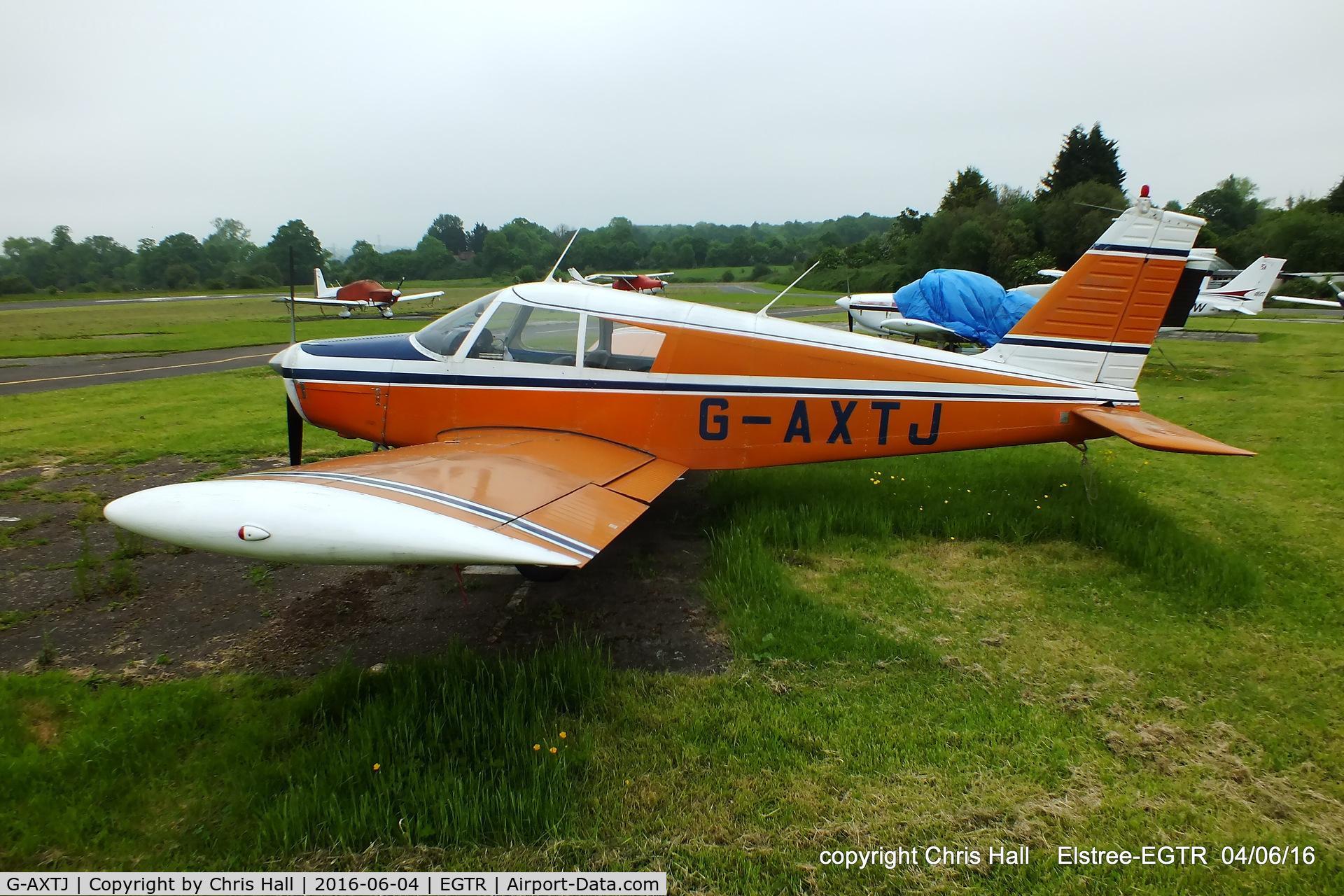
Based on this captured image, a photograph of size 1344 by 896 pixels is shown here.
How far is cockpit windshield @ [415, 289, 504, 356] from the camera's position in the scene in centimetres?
523

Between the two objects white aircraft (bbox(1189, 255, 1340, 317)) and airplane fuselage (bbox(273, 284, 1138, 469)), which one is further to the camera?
white aircraft (bbox(1189, 255, 1340, 317))

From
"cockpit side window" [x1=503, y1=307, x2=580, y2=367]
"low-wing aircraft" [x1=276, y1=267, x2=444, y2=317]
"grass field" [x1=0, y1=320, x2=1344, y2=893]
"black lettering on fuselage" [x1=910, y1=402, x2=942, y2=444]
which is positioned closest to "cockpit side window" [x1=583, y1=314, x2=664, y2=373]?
"cockpit side window" [x1=503, y1=307, x2=580, y2=367]

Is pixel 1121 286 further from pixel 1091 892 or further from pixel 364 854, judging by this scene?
pixel 364 854

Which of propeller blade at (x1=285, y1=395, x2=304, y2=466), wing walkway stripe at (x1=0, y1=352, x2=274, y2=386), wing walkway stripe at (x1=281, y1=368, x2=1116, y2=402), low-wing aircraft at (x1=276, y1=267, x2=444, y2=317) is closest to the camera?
wing walkway stripe at (x1=281, y1=368, x2=1116, y2=402)

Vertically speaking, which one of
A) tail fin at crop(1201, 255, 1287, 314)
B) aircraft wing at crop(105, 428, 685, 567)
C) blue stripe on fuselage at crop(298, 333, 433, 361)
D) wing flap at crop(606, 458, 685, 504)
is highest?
tail fin at crop(1201, 255, 1287, 314)

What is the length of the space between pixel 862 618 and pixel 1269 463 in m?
6.21

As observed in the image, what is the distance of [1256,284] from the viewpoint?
2089 centimetres

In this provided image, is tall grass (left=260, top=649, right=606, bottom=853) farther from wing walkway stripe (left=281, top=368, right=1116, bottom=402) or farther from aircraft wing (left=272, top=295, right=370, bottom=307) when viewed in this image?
aircraft wing (left=272, top=295, right=370, bottom=307)

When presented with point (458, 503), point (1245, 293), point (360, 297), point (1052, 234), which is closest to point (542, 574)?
point (458, 503)

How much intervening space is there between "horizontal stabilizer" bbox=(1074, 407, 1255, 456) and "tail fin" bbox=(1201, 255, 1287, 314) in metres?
20.9

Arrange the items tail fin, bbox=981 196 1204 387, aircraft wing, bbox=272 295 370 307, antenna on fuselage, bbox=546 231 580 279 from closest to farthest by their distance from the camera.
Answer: tail fin, bbox=981 196 1204 387 → antenna on fuselage, bbox=546 231 580 279 → aircraft wing, bbox=272 295 370 307

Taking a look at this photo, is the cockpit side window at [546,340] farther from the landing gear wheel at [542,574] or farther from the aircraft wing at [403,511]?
the landing gear wheel at [542,574]

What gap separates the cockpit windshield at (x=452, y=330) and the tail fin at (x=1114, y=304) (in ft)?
14.3

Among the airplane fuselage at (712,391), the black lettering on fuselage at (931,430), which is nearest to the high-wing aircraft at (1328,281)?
the airplane fuselage at (712,391)
